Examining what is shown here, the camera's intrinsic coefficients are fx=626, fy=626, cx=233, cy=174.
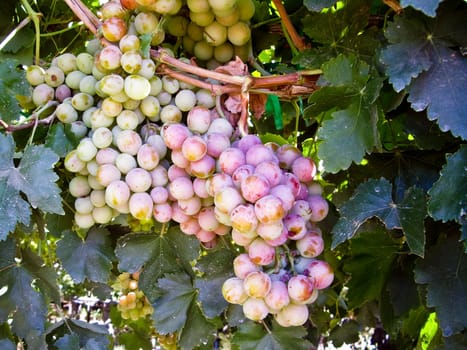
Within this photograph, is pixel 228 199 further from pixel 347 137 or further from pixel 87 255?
pixel 87 255

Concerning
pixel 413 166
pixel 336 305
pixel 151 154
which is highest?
pixel 151 154

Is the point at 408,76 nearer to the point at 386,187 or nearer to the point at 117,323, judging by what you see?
the point at 386,187

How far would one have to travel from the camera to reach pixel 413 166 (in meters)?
1.17

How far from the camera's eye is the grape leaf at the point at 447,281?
40.5 inches

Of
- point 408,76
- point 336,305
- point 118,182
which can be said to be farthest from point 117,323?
point 408,76

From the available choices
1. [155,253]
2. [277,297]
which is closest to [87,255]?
[155,253]

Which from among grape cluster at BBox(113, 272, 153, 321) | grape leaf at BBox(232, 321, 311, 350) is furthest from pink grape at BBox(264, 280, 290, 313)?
grape cluster at BBox(113, 272, 153, 321)

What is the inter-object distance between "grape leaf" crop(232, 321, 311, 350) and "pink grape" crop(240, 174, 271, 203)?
306 mm

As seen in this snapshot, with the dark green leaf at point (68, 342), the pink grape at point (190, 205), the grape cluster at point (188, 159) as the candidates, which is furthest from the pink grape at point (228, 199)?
the dark green leaf at point (68, 342)

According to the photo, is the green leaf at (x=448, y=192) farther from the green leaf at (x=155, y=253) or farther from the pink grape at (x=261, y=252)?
the green leaf at (x=155, y=253)

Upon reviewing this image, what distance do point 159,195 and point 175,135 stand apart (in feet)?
0.33

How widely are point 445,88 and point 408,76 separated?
0.18ft

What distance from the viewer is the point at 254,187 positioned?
0.84 meters

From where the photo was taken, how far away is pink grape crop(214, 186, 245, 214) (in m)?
0.86
